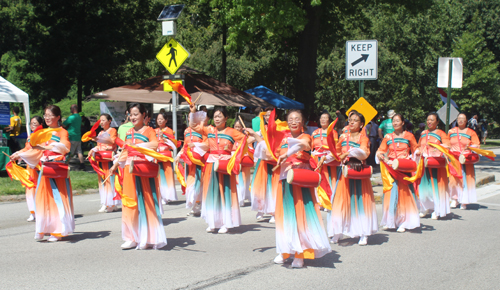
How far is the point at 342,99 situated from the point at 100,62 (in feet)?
70.3

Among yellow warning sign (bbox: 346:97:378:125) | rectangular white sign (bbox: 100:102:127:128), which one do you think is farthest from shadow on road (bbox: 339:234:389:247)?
rectangular white sign (bbox: 100:102:127:128)

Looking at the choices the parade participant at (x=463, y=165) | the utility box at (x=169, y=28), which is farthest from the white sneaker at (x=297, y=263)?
the utility box at (x=169, y=28)

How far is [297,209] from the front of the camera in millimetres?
6008

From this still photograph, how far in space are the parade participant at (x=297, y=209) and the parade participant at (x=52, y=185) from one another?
3.13 m

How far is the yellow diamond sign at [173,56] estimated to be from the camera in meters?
13.0

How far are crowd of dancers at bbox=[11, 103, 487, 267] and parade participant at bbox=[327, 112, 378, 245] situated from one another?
0.01m

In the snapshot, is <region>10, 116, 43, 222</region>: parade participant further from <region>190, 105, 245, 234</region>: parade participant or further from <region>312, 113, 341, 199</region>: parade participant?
<region>312, 113, 341, 199</region>: parade participant

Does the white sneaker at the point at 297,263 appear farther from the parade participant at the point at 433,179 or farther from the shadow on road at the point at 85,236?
the parade participant at the point at 433,179

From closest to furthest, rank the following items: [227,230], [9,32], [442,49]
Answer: [227,230]
[442,49]
[9,32]

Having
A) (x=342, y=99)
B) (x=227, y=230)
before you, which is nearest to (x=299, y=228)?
(x=227, y=230)

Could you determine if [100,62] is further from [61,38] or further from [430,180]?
[430,180]

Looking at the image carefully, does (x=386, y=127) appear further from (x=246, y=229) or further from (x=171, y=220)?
(x=171, y=220)

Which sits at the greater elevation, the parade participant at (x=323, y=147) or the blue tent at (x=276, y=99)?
the blue tent at (x=276, y=99)

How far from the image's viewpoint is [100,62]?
21812 millimetres
